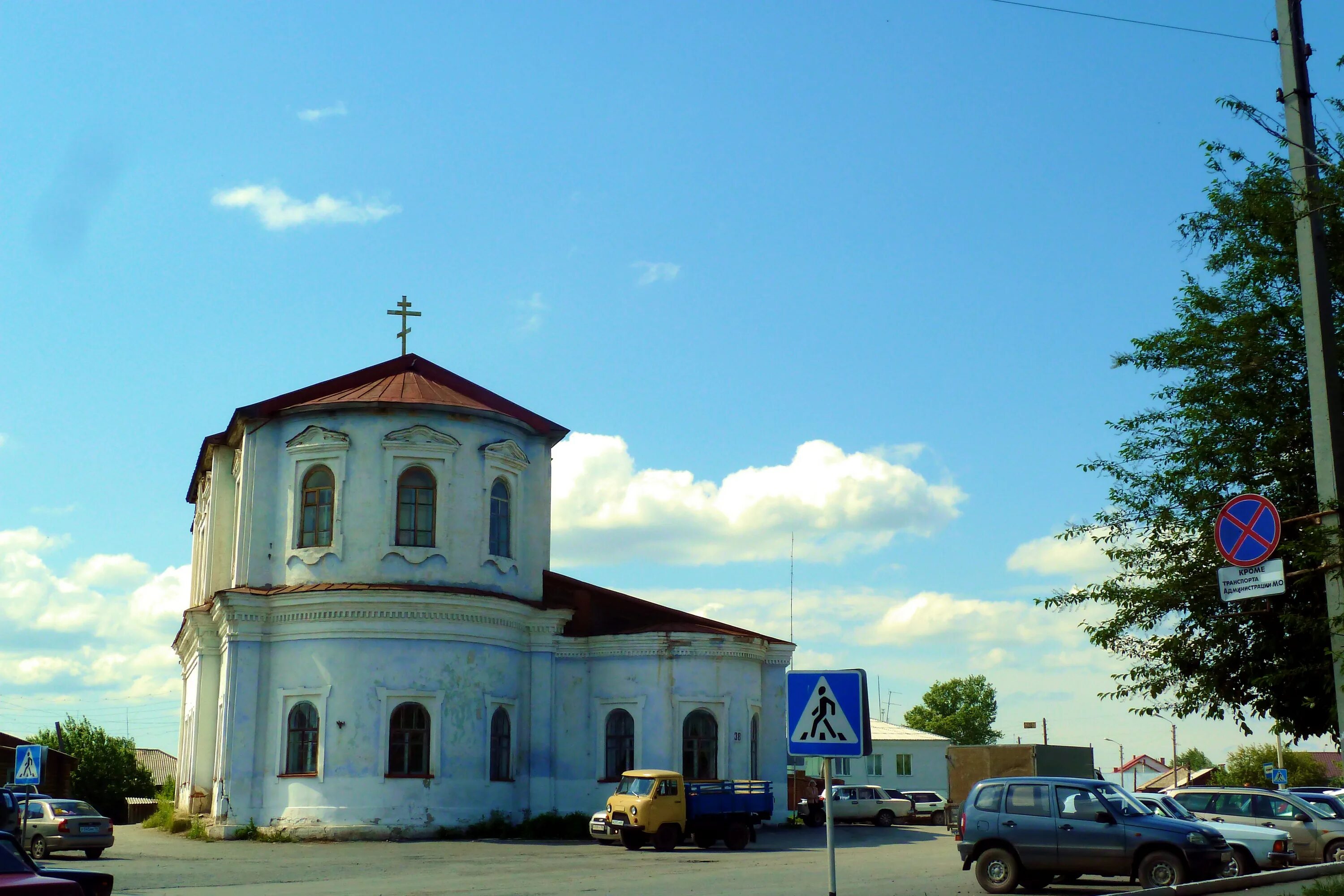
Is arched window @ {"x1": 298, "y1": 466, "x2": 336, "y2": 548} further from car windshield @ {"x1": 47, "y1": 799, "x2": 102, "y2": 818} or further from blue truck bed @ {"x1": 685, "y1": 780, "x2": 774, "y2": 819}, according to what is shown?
blue truck bed @ {"x1": 685, "y1": 780, "x2": 774, "y2": 819}

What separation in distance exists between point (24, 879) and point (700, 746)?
24893 millimetres

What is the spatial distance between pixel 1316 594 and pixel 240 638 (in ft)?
84.3

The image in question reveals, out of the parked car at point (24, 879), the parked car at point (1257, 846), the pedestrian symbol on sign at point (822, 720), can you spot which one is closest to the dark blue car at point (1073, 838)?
the parked car at point (1257, 846)

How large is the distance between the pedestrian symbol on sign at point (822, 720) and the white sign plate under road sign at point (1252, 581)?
11.1ft

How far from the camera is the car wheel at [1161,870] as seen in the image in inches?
652

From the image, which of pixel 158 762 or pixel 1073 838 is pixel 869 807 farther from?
pixel 158 762

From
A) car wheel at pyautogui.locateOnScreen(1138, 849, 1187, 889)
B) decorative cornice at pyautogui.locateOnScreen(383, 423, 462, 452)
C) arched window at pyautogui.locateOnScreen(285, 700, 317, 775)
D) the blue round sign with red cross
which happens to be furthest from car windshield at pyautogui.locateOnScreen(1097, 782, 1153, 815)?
decorative cornice at pyautogui.locateOnScreen(383, 423, 462, 452)

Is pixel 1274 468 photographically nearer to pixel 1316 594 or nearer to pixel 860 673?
pixel 1316 594

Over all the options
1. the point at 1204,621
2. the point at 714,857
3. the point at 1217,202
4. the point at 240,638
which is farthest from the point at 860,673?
the point at 240,638

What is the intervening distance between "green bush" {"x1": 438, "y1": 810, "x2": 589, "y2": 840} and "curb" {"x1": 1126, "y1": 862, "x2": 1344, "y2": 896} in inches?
757

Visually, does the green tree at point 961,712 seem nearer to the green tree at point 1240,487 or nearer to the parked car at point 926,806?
the parked car at point 926,806

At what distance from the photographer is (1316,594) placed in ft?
43.1

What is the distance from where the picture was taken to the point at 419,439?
110 feet

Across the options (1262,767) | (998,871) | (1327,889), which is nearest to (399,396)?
(998,871)
